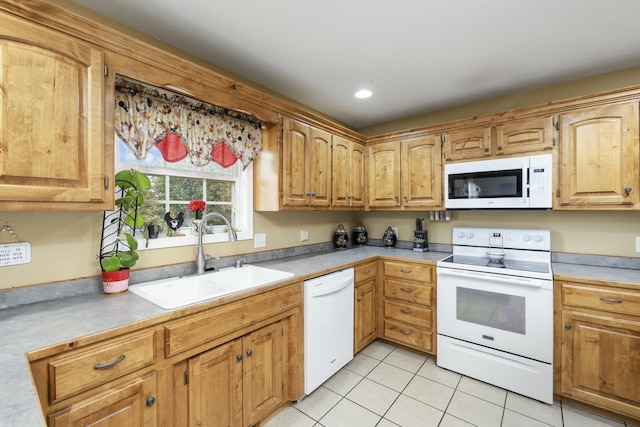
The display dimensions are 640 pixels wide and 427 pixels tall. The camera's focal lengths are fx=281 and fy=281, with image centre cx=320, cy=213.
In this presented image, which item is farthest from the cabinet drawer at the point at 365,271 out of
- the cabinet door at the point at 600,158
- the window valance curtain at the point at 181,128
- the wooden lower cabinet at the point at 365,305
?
the cabinet door at the point at 600,158

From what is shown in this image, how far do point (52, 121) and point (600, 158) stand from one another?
128 inches

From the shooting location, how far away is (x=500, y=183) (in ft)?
7.84

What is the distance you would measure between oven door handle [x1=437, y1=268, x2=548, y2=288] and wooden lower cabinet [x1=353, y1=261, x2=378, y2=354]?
0.62 m

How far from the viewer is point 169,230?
193cm

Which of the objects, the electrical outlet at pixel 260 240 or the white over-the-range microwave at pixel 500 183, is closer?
the white over-the-range microwave at pixel 500 183

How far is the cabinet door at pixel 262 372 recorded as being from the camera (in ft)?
5.29

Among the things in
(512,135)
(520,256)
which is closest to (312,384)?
(520,256)

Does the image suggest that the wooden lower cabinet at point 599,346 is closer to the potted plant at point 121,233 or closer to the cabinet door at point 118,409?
the cabinet door at point 118,409

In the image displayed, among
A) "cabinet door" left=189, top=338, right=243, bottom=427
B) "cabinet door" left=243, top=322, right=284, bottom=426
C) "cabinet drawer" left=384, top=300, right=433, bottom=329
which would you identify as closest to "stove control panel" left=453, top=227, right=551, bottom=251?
"cabinet drawer" left=384, top=300, right=433, bottom=329

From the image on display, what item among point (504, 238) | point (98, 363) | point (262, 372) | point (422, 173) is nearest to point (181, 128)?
point (98, 363)

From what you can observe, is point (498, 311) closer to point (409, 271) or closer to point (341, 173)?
point (409, 271)

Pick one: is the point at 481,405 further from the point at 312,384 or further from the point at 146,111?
the point at 146,111

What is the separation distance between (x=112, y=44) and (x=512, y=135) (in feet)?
9.23

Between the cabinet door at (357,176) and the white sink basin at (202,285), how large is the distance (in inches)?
52.6
